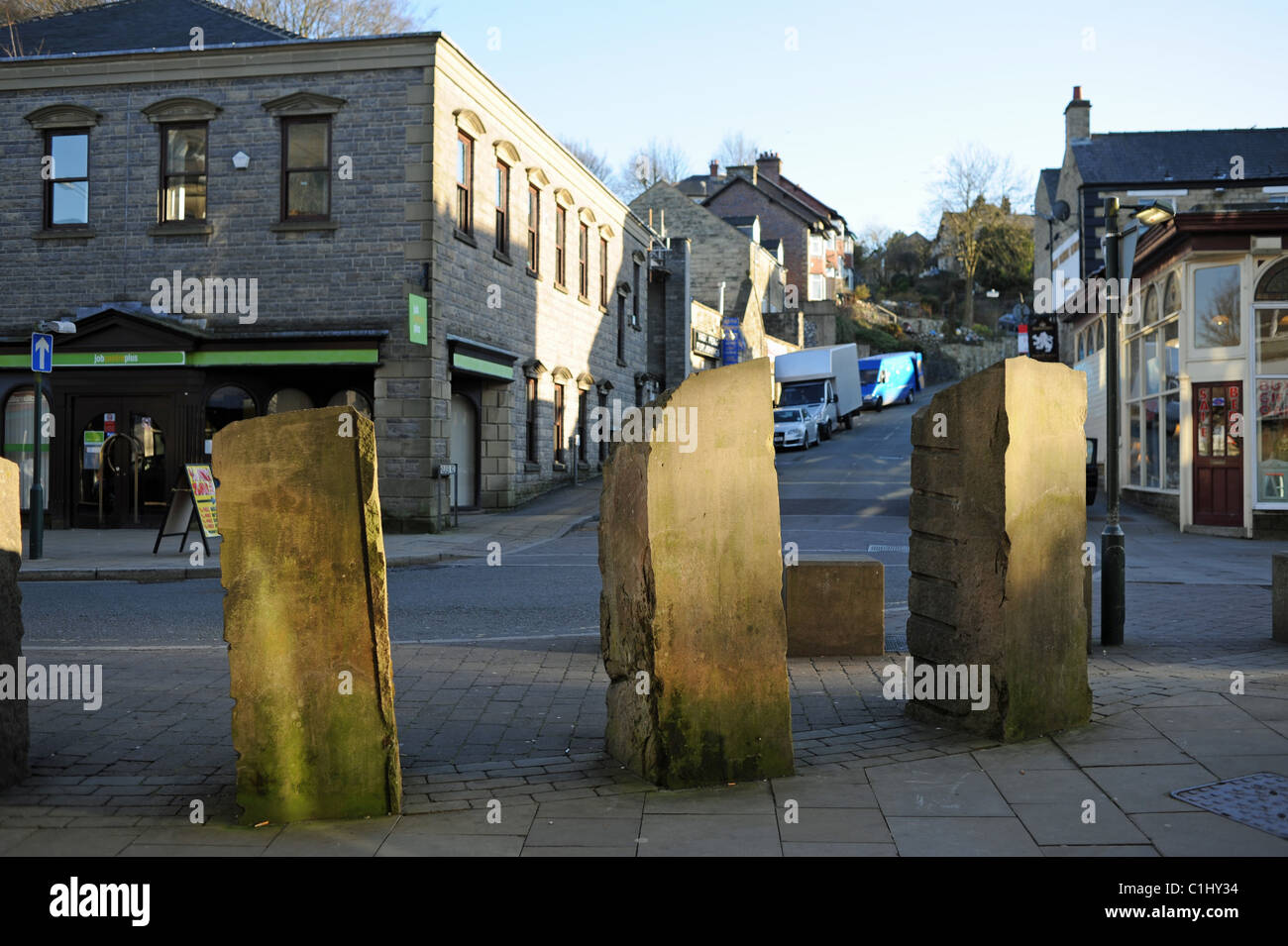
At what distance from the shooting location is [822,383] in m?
42.6

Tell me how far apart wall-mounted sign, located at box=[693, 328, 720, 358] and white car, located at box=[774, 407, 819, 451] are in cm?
614

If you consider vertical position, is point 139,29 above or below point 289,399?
above

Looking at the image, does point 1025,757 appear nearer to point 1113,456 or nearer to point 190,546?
point 1113,456

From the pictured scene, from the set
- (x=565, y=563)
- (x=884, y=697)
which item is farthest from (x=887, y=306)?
(x=884, y=697)

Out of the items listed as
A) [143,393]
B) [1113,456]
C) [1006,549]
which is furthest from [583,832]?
[143,393]

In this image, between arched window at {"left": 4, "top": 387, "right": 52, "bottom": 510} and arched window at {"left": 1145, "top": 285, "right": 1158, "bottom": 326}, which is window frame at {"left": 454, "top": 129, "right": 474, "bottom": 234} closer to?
arched window at {"left": 4, "top": 387, "right": 52, "bottom": 510}

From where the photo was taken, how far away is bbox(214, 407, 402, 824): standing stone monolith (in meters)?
4.64

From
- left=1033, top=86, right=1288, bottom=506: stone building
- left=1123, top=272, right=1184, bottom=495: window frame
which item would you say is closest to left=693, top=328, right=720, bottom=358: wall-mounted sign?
left=1033, top=86, right=1288, bottom=506: stone building

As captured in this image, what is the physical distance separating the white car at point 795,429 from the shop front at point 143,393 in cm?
1915

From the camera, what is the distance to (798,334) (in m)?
62.6

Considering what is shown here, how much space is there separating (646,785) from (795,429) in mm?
33590

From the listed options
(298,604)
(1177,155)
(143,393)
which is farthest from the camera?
(1177,155)
